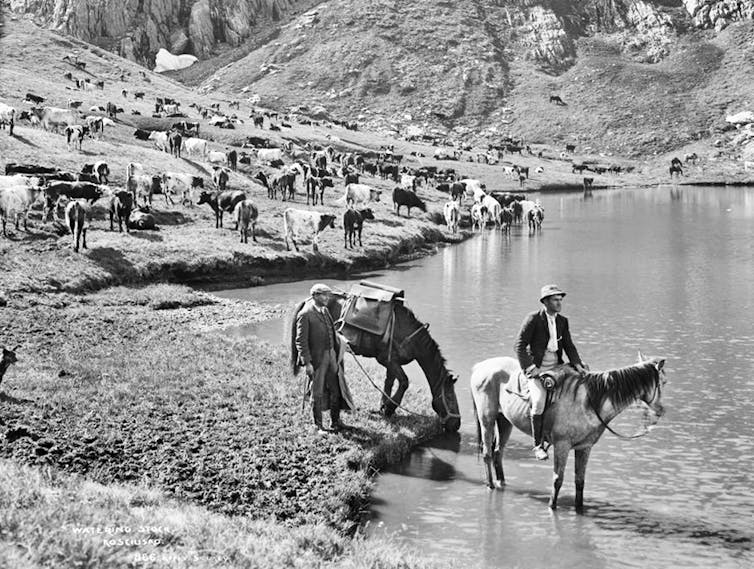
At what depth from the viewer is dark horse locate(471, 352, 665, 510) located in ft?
33.0

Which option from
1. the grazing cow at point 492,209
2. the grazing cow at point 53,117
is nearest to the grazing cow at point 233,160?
the grazing cow at point 53,117

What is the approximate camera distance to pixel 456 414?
14.0m

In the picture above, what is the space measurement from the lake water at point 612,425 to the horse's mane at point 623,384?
5.20 feet

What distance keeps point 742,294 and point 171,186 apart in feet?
83.2

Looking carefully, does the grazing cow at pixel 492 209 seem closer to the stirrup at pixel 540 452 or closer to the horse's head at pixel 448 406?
the horse's head at pixel 448 406

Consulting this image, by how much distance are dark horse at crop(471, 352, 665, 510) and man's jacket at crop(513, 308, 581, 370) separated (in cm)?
31

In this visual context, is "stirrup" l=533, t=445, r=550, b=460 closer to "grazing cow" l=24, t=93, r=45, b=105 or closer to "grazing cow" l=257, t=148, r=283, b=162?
"grazing cow" l=257, t=148, r=283, b=162

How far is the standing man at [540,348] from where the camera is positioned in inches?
412

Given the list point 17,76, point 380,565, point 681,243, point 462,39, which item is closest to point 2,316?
point 380,565

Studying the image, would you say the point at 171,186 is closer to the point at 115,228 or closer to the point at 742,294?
the point at 115,228

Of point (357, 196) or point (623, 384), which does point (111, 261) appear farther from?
point (357, 196)

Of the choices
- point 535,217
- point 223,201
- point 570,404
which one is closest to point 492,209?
point 535,217

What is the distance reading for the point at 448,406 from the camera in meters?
14.1

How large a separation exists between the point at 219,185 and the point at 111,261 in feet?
57.6
